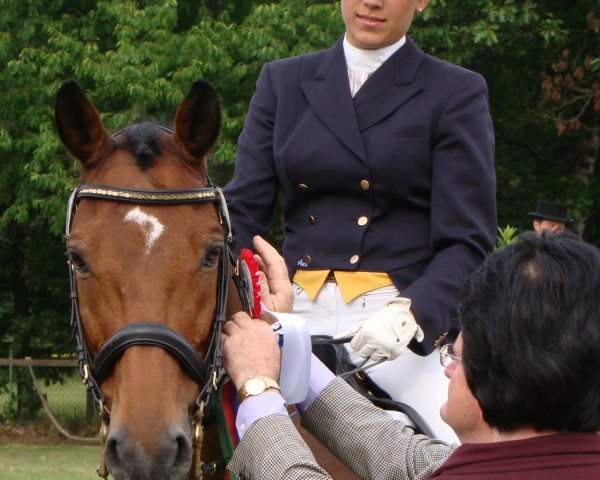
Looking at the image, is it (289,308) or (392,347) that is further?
(289,308)

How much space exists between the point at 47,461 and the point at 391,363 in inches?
576

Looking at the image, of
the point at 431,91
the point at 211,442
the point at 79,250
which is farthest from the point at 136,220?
the point at 431,91

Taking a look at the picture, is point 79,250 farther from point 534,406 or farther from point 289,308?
point 534,406

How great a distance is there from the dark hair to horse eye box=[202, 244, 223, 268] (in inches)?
54.3

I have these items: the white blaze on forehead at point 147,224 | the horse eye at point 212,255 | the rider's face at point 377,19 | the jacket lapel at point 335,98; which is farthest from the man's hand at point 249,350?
the rider's face at point 377,19

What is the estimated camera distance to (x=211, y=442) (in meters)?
3.85

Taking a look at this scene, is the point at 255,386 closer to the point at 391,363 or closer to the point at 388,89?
the point at 391,363

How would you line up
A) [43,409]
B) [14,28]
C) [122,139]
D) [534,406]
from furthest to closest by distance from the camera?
[43,409], [14,28], [122,139], [534,406]

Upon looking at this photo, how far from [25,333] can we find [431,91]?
19168 millimetres

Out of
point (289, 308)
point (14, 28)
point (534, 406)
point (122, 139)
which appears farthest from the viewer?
point (14, 28)

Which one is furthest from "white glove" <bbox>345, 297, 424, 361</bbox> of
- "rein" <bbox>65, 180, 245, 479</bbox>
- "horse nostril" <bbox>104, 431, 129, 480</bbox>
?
"horse nostril" <bbox>104, 431, 129, 480</bbox>

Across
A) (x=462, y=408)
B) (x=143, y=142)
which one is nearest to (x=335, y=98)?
(x=143, y=142)

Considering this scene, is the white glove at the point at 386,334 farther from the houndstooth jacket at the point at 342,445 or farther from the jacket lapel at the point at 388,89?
the jacket lapel at the point at 388,89

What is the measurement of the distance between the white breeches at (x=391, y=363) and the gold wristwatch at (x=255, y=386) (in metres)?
1.15
